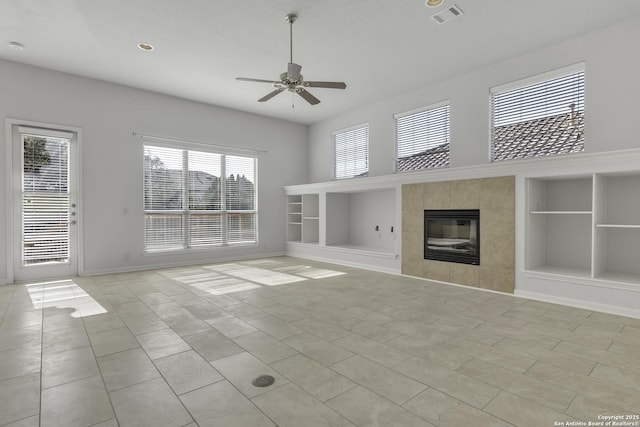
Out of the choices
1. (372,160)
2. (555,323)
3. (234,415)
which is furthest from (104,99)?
(555,323)

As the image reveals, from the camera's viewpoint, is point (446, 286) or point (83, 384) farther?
point (446, 286)

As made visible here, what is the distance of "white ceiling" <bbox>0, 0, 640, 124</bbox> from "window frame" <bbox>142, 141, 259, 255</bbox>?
1.42 metres

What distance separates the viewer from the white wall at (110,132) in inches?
204

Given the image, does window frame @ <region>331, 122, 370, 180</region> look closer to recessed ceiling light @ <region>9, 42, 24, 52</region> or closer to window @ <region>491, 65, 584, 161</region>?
window @ <region>491, 65, 584, 161</region>

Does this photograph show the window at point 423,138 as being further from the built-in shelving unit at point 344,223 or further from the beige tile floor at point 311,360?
the beige tile floor at point 311,360

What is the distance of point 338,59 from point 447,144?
2433 millimetres

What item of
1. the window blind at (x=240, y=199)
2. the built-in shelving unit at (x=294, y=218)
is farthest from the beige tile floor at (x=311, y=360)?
the built-in shelving unit at (x=294, y=218)

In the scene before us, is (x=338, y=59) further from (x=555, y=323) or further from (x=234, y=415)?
(x=234, y=415)

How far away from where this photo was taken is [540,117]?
15.6 feet

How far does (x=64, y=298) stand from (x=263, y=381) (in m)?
3.61

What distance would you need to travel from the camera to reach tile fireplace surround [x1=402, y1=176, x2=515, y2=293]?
14.7 ft

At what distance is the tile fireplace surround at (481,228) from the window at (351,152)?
1.87 meters

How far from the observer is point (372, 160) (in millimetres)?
7086

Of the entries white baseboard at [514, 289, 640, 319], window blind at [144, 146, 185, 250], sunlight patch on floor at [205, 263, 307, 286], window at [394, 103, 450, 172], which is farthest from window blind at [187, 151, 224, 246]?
white baseboard at [514, 289, 640, 319]
